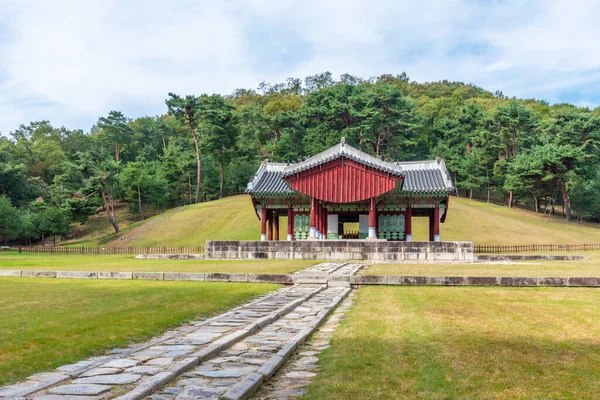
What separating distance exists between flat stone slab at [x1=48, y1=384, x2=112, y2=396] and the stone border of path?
1176 centimetres

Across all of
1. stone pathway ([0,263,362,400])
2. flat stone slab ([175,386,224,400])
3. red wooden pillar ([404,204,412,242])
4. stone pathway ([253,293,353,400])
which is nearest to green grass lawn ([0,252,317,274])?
stone pathway ([0,263,362,400])

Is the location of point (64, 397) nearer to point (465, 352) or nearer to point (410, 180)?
point (465, 352)

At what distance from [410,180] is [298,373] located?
30994 mm

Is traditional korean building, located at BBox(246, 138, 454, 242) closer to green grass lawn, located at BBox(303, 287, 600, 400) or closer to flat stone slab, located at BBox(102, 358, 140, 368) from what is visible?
green grass lawn, located at BBox(303, 287, 600, 400)

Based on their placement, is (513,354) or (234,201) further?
(234,201)

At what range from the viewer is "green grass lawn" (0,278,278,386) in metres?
6.86

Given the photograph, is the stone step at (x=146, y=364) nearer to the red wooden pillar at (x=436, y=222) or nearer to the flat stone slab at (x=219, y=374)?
→ the flat stone slab at (x=219, y=374)

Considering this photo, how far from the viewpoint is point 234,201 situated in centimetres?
6738

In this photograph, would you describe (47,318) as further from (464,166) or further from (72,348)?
(464,166)

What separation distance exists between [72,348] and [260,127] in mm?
78142

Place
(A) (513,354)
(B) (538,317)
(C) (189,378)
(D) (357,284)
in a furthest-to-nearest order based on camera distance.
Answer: (D) (357,284) < (B) (538,317) < (A) (513,354) < (C) (189,378)

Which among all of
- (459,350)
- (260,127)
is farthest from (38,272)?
(260,127)

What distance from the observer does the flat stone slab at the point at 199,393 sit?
5.20 metres

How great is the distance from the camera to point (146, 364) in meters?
6.56
